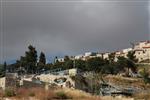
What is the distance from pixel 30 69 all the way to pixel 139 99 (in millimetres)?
41382

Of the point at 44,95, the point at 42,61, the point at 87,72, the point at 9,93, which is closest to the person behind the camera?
the point at 44,95

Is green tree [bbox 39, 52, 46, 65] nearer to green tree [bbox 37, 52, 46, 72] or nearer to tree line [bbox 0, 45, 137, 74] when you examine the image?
green tree [bbox 37, 52, 46, 72]

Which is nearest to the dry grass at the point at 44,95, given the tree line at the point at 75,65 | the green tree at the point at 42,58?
the tree line at the point at 75,65

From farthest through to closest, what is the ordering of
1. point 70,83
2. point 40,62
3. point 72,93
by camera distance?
point 40,62
point 70,83
point 72,93

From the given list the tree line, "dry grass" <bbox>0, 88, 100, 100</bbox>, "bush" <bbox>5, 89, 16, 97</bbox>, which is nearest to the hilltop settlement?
the tree line

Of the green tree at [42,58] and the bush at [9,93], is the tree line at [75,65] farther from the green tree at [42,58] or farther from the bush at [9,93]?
the bush at [9,93]

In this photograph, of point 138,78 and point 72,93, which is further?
point 138,78

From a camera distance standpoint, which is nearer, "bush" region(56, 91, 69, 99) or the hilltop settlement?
"bush" region(56, 91, 69, 99)

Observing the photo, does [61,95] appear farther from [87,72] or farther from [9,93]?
[87,72]

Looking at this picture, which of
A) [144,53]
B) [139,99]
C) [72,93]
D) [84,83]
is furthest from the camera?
[144,53]

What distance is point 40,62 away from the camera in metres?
75.8

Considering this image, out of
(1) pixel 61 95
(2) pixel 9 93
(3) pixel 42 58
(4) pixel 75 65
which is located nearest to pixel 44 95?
(1) pixel 61 95

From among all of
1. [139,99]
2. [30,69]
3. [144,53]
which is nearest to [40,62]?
[30,69]

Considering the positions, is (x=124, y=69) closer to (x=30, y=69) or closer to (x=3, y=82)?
(x=30, y=69)
